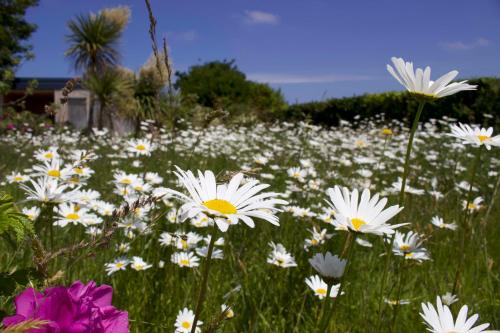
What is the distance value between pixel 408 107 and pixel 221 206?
37.9ft

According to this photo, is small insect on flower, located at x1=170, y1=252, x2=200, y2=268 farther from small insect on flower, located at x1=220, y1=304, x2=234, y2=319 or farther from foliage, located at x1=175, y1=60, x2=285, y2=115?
foliage, located at x1=175, y1=60, x2=285, y2=115

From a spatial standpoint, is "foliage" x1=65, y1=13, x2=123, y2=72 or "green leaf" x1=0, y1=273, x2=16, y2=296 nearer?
"green leaf" x1=0, y1=273, x2=16, y2=296

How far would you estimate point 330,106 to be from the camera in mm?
15633

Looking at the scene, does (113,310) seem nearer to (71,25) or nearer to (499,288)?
(499,288)

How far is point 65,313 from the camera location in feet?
1.47

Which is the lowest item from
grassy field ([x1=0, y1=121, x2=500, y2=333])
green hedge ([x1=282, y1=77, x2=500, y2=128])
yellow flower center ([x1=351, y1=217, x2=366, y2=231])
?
grassy field ([x1=0, y1=121, x2=500, y2=333])

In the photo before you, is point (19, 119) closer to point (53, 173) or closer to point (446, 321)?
point (53, 173)

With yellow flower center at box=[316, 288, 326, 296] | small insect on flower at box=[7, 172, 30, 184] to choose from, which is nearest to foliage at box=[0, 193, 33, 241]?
yellow flower center at box=[316, 288, 326, 296]

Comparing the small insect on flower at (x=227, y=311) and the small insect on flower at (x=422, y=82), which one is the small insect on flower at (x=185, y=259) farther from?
the small insect on flower at (x=422, y=82)

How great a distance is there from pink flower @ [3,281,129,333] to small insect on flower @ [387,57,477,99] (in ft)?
2.79

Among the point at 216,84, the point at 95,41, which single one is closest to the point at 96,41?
the point at 95,41

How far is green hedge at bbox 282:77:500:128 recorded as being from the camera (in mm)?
9328

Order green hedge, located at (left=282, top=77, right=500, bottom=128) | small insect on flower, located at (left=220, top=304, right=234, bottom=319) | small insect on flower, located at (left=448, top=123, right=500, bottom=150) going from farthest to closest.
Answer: green hedge, located at (left=282, top=77, right=500, bottom=128)
small insect on flower, located at (left=448, top=123, right=500, bottom=150)
small insect on flower, located at (left=220, top=304, right=234, bottom=319)

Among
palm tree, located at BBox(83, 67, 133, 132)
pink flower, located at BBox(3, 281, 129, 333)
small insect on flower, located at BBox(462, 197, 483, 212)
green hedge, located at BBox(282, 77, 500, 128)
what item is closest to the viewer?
pink flower, located at BBox(3, 281, 129, 333)
